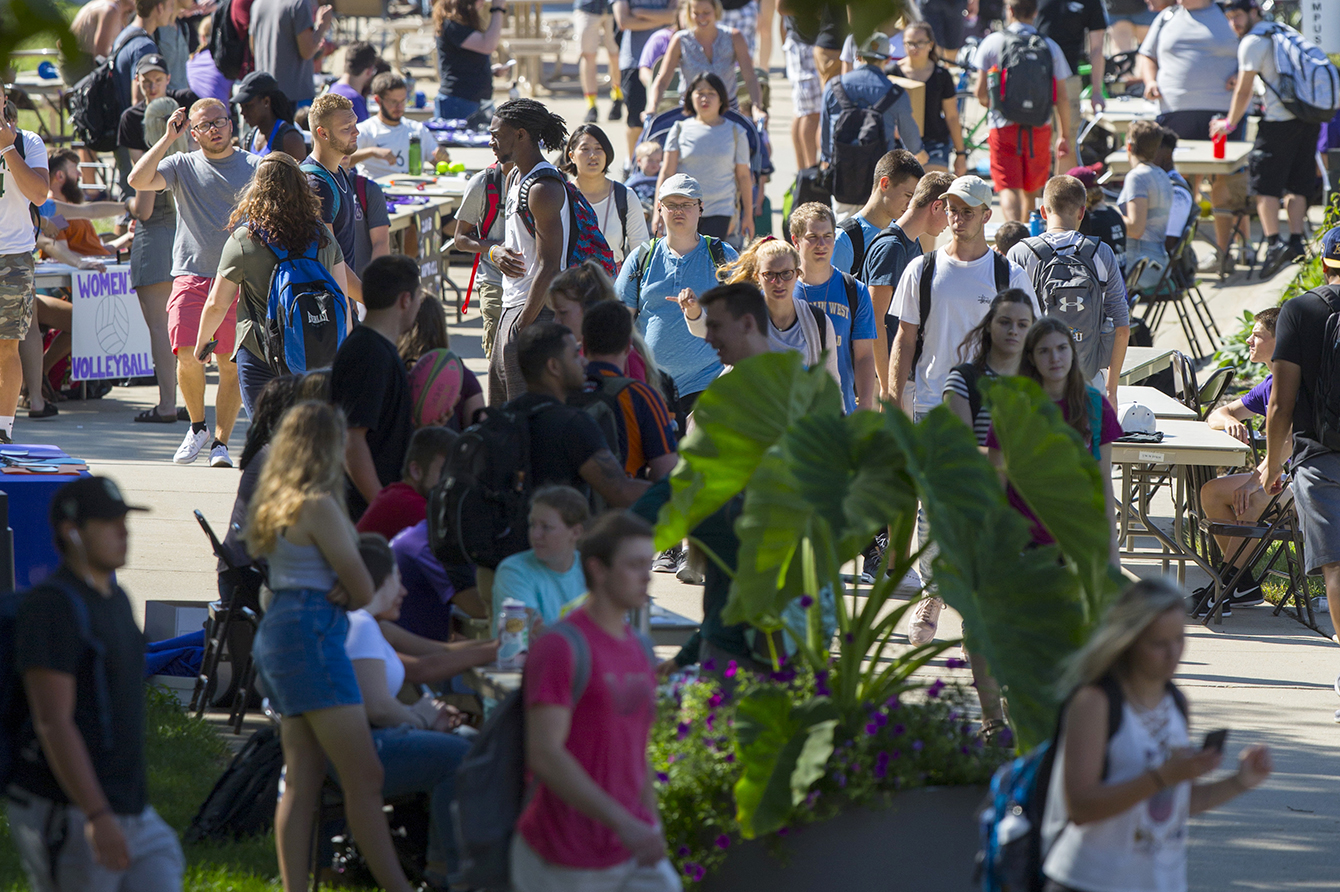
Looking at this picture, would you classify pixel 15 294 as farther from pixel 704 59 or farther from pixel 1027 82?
pixel 1027 82

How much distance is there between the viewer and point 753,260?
24.8ft

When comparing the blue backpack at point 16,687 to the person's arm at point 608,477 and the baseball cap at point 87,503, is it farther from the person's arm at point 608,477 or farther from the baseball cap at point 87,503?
the person's arm at point 608,477

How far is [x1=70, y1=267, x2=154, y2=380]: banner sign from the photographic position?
11547 mm

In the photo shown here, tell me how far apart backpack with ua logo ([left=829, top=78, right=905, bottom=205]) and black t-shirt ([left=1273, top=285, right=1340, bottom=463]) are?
5.60m

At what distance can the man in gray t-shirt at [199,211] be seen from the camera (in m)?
9.50

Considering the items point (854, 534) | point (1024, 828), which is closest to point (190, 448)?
point (854, 534)

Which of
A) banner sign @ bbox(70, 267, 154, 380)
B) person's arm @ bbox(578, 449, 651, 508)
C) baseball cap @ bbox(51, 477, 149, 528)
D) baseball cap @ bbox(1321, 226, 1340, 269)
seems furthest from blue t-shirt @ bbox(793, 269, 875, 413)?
banner sign @ bbox(70, 267, 154, 380)

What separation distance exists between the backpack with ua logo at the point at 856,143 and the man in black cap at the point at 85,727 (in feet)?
30.2

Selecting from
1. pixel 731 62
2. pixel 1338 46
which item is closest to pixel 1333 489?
pixel 1338 46

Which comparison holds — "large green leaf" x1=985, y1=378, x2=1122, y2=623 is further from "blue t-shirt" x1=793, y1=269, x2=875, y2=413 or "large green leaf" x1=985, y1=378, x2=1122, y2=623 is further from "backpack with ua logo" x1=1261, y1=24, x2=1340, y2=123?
"backpack with ua logo" x1=1261, y1=24, x2=1340, y2=123

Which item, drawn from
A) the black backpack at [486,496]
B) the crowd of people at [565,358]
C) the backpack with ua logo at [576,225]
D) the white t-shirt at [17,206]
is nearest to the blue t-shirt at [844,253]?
the crowd of people at [565,358]

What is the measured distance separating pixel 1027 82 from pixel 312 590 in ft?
34.4

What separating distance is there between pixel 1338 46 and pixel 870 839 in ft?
23.1

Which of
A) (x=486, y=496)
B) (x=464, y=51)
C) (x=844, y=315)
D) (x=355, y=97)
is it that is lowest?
(x=486, y=496)
